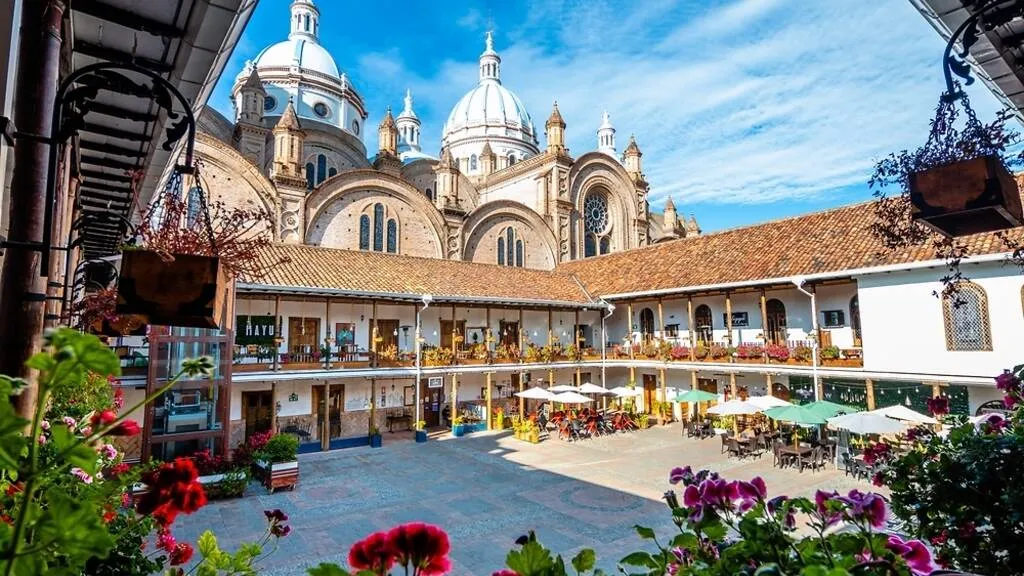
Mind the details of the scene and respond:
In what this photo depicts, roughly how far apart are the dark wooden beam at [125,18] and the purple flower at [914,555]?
4.60 metres

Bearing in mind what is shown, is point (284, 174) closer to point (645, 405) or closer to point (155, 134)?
point (645, 405)

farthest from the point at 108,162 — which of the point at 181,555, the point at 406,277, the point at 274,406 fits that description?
the point at 406,277

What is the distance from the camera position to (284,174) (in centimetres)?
2620

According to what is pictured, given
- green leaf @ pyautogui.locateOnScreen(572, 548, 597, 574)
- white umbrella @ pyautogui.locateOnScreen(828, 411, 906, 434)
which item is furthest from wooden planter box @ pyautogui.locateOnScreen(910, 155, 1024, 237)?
white umbrella @ pyautogui.locateOnScreen(828, 411, 906, 434)

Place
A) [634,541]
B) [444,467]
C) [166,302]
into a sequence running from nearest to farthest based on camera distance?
[166,302]
[634,541]
[444,467]

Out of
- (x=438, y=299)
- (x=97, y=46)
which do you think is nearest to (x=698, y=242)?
(x=438, y=299)

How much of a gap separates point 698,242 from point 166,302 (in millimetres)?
24955

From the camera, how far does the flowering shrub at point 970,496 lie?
114 inches

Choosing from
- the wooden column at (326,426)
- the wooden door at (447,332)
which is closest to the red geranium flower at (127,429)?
the wooden column at (326,426)

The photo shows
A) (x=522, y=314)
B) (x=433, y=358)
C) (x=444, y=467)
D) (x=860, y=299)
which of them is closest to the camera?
(x=444, y=467)

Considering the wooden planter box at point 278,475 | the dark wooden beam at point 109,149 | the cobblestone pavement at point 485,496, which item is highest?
the dark wooden beam at point 109,149

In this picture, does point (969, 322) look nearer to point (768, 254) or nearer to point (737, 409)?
point (737, 409)

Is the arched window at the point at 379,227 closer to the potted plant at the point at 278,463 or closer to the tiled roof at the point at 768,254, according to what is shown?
the tiled roof at the point at 768,254

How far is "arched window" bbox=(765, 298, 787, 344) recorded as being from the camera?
2067cm
